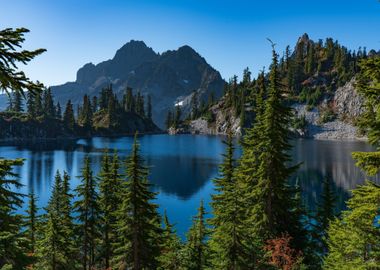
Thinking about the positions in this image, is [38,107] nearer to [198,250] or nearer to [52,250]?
[52,250]

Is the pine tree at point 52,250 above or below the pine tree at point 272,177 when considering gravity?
below

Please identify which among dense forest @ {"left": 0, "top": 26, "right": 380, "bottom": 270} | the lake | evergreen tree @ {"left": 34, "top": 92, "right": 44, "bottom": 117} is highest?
evergreen tree @ {"left": 34, "top": 92, "right": 44, "bottom": 117}

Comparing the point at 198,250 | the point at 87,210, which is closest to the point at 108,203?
the point at 87,210

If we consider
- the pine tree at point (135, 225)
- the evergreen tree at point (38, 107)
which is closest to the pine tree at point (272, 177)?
the pine tree at point (135, 225)

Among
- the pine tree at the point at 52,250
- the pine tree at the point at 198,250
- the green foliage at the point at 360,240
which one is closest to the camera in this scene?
the green foliage at the point at 360,240

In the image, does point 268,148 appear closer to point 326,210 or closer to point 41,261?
point 326,210

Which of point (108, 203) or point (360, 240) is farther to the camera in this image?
point (108, 203)

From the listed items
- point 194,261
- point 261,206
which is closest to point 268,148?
point 261,206

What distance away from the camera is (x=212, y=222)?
1029 inches

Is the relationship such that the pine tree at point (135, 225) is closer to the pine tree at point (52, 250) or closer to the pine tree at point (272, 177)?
the pine tree at point (52, 250)

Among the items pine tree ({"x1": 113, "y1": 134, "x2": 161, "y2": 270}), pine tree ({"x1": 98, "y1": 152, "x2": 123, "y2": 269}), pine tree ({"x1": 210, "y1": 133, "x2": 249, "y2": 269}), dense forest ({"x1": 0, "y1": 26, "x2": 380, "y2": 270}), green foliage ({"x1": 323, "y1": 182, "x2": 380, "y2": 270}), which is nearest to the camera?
green foliage ({"x1": 323, "y1": 182, "x2": 380, "y2": 270})

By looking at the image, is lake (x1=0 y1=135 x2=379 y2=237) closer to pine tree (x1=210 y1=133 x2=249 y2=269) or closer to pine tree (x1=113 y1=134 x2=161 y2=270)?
pine tree (x1=113 y1=134 x2=161 y2=270)

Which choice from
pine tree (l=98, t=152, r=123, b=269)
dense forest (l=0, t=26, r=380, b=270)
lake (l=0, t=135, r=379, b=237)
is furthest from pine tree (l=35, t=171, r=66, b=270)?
lake (l=0, t=135, r=379, b=237)

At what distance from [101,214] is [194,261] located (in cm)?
1495
